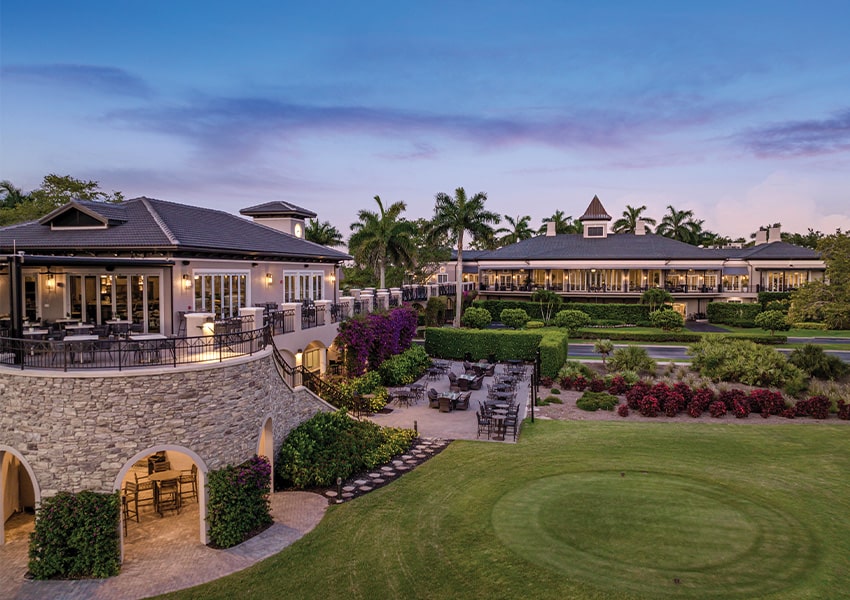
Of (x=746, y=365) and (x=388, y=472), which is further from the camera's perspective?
(x=746, y=365)

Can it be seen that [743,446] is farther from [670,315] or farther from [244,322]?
[670,315]

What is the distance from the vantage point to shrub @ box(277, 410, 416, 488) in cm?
1733

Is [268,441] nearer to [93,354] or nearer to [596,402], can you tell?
[93,354]

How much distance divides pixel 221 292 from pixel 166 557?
12690mm

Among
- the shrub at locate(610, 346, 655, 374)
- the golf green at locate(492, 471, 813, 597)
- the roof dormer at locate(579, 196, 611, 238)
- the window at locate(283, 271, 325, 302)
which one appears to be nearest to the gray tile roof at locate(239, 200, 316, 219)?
the window at locate(283, 271, 325, 302)

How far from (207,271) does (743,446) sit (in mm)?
22841

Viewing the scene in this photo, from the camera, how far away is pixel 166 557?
43.2ft

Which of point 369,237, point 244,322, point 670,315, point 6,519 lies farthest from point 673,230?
point 6,519

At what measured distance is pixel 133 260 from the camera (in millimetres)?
18938

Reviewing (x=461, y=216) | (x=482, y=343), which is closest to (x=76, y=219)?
(x=482, y=343)

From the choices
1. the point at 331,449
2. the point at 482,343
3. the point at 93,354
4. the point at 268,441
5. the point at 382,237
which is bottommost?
the point at 331,449

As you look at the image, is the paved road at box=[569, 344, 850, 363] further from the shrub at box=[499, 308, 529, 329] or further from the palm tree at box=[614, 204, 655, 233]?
the palm tree at box=[614, 204, 655, 233]

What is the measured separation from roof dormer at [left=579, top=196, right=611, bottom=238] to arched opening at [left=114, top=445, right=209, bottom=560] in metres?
59.1

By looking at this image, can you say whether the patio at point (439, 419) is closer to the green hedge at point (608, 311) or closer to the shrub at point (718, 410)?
the shrub at point (718, 410)
